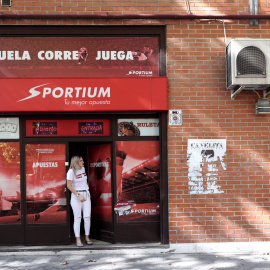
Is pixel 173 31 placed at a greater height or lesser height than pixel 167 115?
greater

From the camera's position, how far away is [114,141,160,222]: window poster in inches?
289

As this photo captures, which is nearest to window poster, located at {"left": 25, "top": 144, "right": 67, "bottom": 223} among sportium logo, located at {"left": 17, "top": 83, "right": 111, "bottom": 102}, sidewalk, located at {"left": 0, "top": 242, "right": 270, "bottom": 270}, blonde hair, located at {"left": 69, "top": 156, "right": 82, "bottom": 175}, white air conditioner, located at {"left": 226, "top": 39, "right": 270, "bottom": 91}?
blonde hair, located at {"left": 69, "top": 156, "right": 82, "bottom": 175}

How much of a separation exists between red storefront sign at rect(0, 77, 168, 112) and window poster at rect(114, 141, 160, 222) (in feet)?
2.51

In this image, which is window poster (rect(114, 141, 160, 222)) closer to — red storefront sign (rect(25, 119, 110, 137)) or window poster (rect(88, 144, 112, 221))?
window poster (rect(88, 144, 112, 221))

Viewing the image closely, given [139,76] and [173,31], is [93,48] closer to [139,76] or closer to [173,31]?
[139,76]

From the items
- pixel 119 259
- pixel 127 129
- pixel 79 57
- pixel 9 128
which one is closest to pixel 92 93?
pixel 79 57

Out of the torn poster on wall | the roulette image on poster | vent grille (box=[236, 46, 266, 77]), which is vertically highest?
vent grille (box=[236, 46, 266, 77])

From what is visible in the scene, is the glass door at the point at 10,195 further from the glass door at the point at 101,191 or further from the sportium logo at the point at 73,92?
the glass door at the point at 101,191

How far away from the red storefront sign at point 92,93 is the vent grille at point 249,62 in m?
1.31

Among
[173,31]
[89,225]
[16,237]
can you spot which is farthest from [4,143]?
[173,31]

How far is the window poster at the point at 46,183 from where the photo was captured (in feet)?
24.0

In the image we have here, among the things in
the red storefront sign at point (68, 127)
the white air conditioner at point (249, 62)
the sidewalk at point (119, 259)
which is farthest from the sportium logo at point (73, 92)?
the sidewalk at point (119, 259)

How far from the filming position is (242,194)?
7168mm

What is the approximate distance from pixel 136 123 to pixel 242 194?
2289mm
